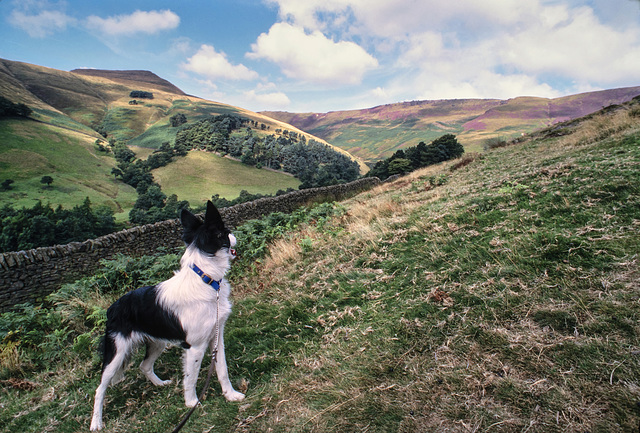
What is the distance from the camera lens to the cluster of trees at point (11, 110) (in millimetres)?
68562

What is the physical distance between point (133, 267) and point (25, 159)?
69433 millimetres

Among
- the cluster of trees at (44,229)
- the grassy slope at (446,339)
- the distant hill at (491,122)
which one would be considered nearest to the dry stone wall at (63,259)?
the grassy slope at (446,339)

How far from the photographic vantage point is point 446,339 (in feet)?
8.57

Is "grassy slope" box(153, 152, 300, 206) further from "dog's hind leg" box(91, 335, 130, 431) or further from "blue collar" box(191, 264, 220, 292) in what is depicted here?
"blue collar" box(191, 264, 220, 292)

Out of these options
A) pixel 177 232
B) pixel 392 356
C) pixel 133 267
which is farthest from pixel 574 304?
pixel 177 232

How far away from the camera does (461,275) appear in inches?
134

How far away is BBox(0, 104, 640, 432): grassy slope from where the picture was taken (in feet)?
6.23

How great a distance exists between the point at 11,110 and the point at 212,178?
5976 centimetres

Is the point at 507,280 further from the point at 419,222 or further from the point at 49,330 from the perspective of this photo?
the point at 49,330

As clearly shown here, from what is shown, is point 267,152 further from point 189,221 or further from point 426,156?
point 189,221

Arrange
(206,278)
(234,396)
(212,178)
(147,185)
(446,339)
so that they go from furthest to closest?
(212,178) < (147,185) < (206,278) < (234,396) < (446,339)

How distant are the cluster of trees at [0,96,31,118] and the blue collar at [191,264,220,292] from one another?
4168 inches

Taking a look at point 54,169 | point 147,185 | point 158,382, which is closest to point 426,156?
point 158,382

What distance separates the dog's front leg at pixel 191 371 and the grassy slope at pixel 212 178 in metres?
50.9
